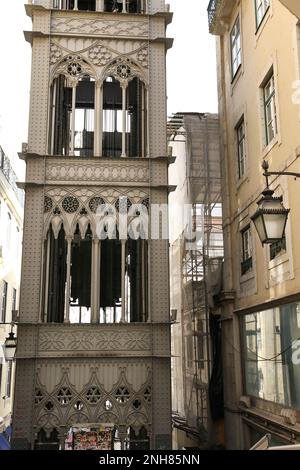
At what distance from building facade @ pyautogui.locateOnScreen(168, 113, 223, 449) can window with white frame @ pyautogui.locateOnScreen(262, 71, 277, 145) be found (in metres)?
5.88

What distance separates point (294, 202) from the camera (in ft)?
33.8

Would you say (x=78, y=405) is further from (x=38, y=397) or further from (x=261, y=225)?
(x=261, y=225)

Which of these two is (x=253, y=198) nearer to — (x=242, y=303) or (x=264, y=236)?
(x=242, y=303)

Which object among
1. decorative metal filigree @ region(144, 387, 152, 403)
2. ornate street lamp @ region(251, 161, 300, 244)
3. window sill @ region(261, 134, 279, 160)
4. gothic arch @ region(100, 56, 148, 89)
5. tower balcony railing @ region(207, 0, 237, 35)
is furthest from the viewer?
A: tower balcony railing @ region(207, 0, 237, 35)

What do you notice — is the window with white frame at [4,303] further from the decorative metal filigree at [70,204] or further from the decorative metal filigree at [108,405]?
the decorative metal filigree at [108,405]

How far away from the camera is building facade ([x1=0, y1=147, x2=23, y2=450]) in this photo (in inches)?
848

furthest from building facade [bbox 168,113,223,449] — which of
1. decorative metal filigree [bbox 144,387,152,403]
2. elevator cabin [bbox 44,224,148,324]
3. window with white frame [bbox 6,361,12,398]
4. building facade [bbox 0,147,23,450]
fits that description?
window with white frame [bbox 6,361,12,398]

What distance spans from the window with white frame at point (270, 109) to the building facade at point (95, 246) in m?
2.75

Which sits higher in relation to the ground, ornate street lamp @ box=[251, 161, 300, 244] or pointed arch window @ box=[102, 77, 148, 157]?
pointed arch window @ box=[102, 77, 148, 157]

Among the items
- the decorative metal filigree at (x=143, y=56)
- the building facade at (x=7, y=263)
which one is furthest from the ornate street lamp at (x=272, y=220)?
the building facade at (x=7, y=263)

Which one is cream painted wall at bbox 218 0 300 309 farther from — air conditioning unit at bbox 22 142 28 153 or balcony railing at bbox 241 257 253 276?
air conditioning unit at bbox 22 142 28 153

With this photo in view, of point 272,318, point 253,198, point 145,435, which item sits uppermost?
point 253,198
